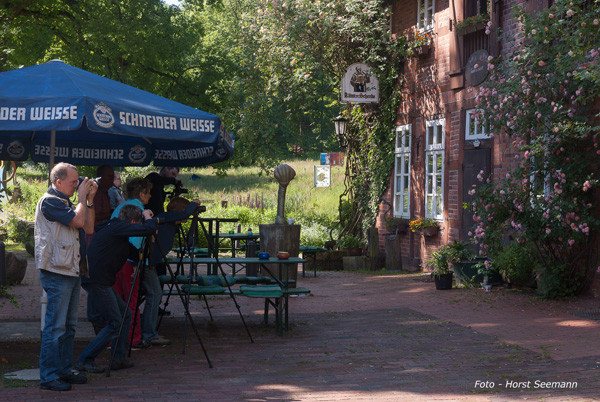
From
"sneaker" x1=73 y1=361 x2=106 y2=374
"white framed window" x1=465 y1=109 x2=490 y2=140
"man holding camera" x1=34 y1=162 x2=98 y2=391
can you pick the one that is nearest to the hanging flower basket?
"white framed window" x1=465 y1=109 x2=490 y2=140

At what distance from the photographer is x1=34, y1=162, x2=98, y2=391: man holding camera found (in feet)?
19.2

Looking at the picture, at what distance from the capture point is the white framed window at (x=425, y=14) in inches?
623

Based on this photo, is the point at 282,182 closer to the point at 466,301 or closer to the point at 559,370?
the point at 466,301

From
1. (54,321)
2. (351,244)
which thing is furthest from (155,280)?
(351,244)

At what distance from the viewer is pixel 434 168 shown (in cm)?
1559

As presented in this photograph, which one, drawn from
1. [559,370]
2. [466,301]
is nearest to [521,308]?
[466,301]

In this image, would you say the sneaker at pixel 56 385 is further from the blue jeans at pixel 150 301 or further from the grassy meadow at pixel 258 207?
the grassy meadow at pixel 258 207

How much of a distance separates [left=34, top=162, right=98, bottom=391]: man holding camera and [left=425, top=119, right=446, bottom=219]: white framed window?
10314 mm

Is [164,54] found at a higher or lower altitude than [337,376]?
higher

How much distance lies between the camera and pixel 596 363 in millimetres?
6895

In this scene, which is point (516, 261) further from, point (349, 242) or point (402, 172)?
point (349, 242)

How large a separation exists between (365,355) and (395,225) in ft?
31.7

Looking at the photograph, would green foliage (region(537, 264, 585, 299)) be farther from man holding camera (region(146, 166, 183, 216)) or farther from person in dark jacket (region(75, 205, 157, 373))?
person in dark jacket (region(75, 205, 157, 373))

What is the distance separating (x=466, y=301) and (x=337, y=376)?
206 inches
